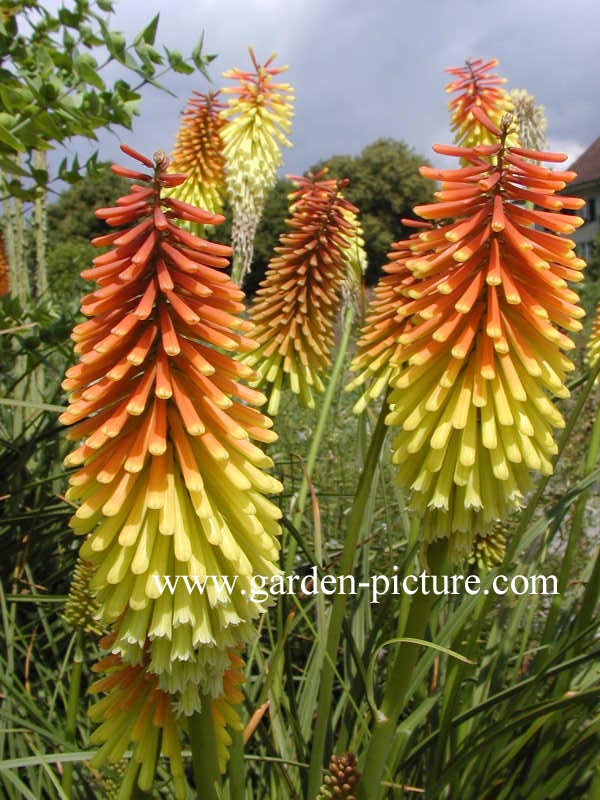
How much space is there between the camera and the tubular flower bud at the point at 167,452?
1516 mm

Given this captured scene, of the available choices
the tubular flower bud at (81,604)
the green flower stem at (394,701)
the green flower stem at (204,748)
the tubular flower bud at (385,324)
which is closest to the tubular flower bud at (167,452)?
the green flower stem at (204,748)

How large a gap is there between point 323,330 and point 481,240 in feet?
4.85

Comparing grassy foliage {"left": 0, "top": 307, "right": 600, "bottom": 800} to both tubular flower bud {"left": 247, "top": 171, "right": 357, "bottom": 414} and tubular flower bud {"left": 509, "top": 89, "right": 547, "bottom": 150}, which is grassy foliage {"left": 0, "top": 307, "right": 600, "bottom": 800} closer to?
tubular flower bud {"left": 247, "top": 171, "right": 357, "bottom": 414}

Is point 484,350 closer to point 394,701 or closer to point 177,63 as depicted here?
point 394,701

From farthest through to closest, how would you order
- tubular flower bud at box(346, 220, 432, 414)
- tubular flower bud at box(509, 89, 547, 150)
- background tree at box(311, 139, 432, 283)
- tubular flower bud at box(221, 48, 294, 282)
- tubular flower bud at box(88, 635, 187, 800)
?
background tree at box(311, 139, 432, 283)
tubular flower bud at box(221, 48, 294, 282)
tubular flower bud at box(509, 89, 547, 150)
tubular flower bud at box(346, 220, 432, 414)
tubular flower bud at box(88, 635, 187, 800)

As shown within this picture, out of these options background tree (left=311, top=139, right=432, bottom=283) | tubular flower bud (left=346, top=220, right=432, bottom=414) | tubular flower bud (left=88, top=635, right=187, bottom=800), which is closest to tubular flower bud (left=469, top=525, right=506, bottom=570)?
tubular flower bud (left=346, top=220, right=432, bottom=414)

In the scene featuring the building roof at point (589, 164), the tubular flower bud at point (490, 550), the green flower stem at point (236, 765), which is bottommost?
the green flower stem at point (236, 765)

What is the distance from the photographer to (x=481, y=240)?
6.14 ft

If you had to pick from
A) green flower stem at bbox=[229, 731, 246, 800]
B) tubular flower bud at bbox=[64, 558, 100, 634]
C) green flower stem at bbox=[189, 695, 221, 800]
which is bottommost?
green flower stem at bbox=[229, 731, 246, 800]

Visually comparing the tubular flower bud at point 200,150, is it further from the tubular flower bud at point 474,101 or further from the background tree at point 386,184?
the background tree at point 386,184

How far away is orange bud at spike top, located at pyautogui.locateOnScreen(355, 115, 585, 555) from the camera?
70.7 inches

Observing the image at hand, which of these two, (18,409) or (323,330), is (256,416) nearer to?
(323,330)

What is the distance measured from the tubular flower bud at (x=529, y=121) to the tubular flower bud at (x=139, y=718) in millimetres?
3619

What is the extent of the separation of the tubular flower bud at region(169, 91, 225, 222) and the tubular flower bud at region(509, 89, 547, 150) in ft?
8.07
